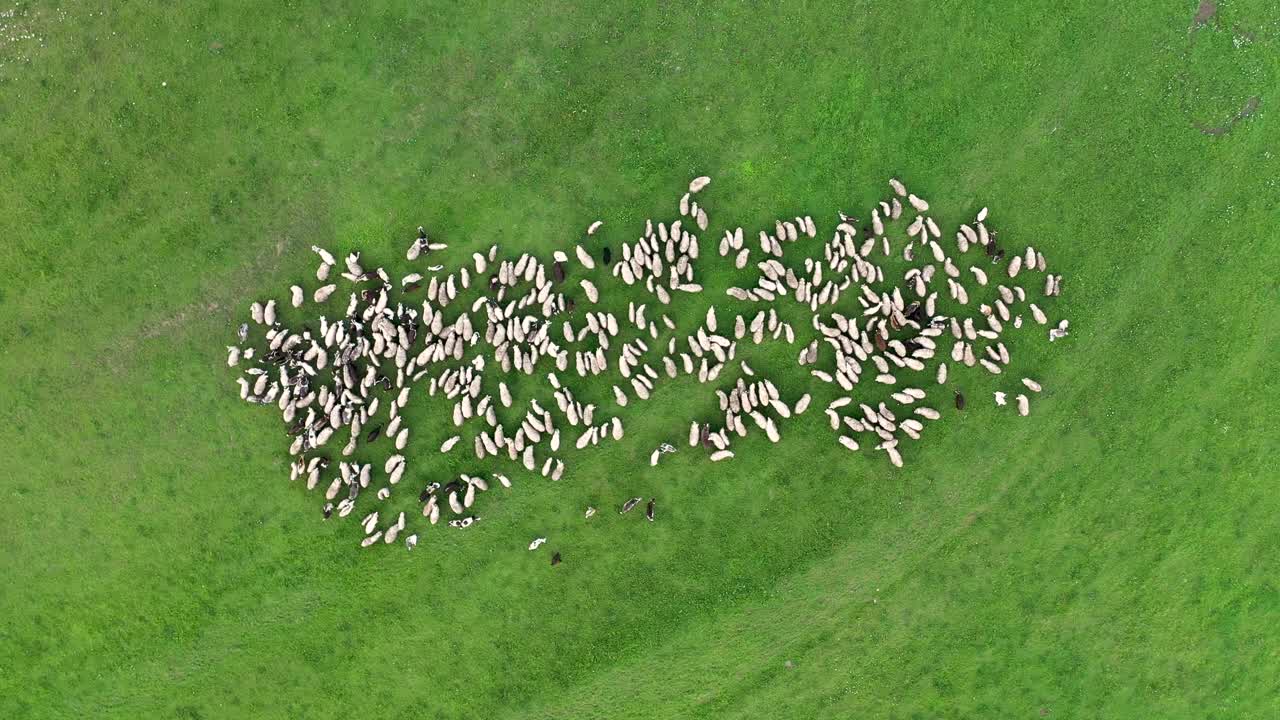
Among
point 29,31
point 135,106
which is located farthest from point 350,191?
point 29,31

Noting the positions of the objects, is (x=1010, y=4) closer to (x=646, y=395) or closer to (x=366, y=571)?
(x=646, y=395)

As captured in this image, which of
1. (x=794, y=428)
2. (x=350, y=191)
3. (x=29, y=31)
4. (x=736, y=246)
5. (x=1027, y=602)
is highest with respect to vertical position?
(x=29, y=31)

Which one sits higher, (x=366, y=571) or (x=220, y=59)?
(x=220, y=59)
